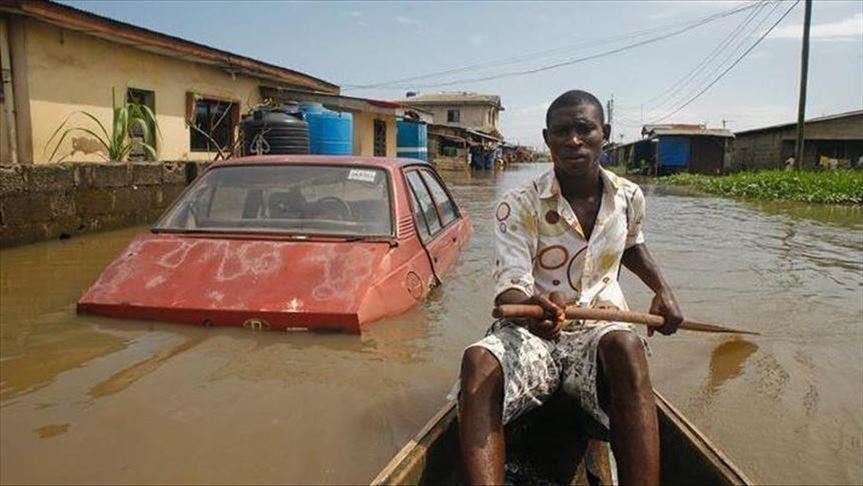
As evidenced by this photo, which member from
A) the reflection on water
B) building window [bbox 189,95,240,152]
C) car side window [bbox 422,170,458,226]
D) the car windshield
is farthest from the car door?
building window [bbox 189,95,240,152]

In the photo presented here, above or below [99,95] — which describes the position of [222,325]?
below

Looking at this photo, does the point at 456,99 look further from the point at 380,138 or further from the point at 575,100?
the point at 575,100

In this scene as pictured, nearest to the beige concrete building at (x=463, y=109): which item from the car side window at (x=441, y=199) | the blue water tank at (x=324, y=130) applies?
the blue water tank at (x=324, y=130)

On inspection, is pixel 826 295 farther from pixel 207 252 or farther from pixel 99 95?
pixel 99 95

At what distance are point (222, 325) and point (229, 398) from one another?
2.49 feet

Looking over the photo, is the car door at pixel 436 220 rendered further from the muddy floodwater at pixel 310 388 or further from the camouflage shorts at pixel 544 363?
the camouflage shorts at pixel 544 363

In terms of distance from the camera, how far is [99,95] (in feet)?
34.9

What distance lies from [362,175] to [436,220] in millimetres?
1183

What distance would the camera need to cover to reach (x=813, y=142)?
2719 centimetres

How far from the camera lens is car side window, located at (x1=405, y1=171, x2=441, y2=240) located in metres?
5.23

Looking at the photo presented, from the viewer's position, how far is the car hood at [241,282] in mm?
3855

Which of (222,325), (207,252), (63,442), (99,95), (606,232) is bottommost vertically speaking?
(63,442)

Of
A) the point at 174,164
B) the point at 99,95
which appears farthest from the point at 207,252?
the point at 99,95

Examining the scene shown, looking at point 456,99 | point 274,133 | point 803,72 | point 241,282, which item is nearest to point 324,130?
point 274,133
